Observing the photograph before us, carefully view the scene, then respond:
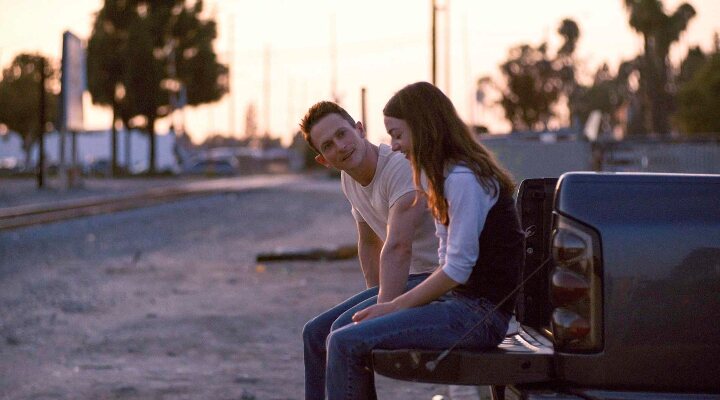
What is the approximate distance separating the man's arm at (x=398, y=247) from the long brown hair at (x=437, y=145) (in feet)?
0.62

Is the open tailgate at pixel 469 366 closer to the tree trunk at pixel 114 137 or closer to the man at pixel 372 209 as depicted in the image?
the man at pixel 372 209

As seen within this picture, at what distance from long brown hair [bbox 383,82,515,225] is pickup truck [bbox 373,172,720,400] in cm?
29

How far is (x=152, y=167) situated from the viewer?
2906 inches

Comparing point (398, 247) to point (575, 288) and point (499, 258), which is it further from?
point (575, 288)

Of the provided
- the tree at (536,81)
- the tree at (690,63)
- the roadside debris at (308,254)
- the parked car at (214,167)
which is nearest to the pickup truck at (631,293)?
the roadside debris at (308,254)

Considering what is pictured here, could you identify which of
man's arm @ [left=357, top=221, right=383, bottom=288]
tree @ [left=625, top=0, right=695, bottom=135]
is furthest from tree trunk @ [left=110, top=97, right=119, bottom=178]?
man's arm @ [left=357, top=221, right=383, bottom=288]

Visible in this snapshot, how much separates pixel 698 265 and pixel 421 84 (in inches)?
46.7

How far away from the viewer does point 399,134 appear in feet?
13.5

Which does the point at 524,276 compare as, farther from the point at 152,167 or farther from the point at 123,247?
the point at 152,167

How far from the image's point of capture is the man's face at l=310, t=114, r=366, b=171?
4484mm

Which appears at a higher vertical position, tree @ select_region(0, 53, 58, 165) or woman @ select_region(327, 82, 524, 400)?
tree @ select_region(0, 53, 58, 165)

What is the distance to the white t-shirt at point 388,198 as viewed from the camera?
14.4 ft

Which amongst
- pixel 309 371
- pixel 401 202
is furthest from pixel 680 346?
pixel 309 371

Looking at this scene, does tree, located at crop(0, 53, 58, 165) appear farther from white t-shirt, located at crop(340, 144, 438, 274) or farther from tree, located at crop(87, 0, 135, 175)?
white t-shirt, located at crop(340, 144, 438, 274)
